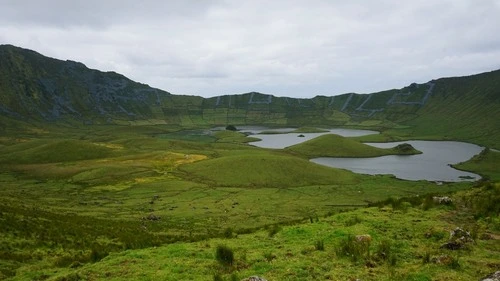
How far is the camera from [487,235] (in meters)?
19.0

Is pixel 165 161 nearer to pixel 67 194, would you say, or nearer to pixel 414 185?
pixel 67 194

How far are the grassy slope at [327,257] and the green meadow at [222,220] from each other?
0.23 ft

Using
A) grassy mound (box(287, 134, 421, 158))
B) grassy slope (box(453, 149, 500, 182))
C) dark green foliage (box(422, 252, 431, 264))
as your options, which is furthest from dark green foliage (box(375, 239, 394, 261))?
grassy mound (box(287, 134, 421, 158))

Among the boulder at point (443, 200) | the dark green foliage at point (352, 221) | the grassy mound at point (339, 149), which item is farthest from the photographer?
the grassy mound at point (339, 149)

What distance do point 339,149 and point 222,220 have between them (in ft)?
414

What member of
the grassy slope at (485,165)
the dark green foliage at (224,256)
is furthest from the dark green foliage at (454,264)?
the grassy slope at (485,165)

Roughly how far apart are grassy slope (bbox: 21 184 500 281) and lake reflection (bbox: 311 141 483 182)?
345 ft

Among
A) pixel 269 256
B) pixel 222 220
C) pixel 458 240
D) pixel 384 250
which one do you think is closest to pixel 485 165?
pixel 222 220

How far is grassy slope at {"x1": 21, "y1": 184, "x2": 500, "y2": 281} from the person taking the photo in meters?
14.8

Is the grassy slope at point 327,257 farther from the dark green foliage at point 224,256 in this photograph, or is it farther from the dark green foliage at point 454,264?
the dark green foliage at point 224,256

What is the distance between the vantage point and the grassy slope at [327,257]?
14.8 m

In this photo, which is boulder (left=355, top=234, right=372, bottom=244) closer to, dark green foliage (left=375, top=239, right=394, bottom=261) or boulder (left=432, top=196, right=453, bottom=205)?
dark green foliage (left=375, top=239, right=394, bottom=261)

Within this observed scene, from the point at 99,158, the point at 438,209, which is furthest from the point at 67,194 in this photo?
the point at 438,209

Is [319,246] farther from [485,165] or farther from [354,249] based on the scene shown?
[485,165]
